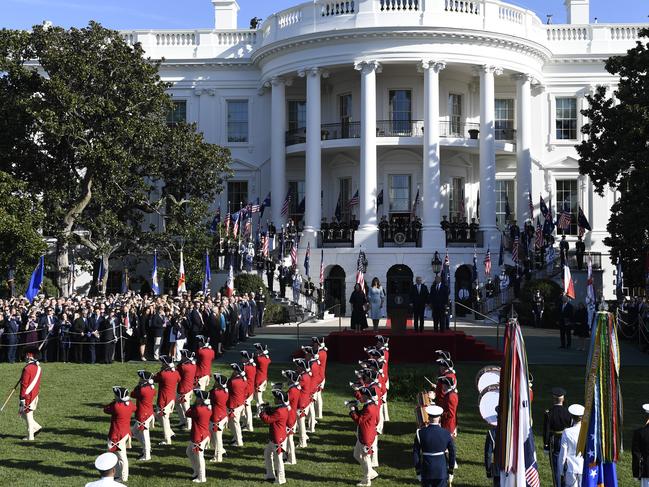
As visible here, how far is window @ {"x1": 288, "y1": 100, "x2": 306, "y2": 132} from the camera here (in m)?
46.7

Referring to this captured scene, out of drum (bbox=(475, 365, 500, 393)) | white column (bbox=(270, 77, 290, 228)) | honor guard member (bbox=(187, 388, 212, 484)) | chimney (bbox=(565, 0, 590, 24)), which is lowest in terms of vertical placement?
honor guard member (bbox=(187, 388, 212, 484))

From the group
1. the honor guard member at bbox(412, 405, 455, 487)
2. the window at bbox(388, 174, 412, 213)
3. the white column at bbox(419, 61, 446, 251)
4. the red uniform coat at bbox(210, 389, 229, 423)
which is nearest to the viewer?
the honor guard member at bbox(412, 405, 455, 487)

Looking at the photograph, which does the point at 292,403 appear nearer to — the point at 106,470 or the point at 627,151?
the point at 106,470

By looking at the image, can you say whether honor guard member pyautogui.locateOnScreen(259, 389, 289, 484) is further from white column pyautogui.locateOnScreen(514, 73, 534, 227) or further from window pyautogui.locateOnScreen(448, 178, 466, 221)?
white column pyautogui.locateOnScreen(514, 73, 534, 227)

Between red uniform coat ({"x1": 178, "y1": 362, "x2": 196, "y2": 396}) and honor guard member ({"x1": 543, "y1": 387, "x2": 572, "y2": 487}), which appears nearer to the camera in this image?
honor guard member ({"x1": 543, "y1": 387, "x2": 572, "y2": 487})

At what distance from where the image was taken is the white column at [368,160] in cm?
4012

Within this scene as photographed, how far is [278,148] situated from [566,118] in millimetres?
15570

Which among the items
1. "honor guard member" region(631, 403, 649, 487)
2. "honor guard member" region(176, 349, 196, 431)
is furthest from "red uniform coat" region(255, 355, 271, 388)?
"honor guard member" region(631, 403, 649, 487)

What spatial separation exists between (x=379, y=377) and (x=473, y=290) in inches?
884

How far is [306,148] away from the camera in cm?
4262

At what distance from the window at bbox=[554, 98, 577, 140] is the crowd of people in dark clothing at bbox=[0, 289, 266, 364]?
26250 millimetres

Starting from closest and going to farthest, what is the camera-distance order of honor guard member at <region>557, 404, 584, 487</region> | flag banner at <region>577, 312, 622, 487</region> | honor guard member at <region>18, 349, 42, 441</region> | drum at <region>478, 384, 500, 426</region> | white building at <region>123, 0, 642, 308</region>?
1. flag banner at <region>577, 312, 622, 487</region>
2. honor guard member at <region>557, 404, 584, 487</region>
3. drum at <region>478, 384, 500, 426</region>
4. honor guard member at <region>18, 349, 42, 441</region>
5. white building at <region>123, 0, 642, 308</region>

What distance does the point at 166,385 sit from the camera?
52.7 ft

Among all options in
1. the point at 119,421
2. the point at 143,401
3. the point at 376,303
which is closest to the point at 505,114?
the point at 376,303
